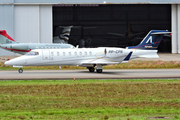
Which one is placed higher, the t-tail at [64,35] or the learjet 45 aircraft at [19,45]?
the t-tail at [64,35]

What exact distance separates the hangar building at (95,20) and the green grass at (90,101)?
4063 centimetres

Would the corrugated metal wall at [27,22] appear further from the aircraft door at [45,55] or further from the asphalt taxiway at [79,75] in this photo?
the asphalt taxiway at [79,75]

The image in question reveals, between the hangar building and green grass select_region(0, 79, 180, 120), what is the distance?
133ft

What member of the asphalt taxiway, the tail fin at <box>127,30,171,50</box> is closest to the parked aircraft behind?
the tail fin at <box>127,30,171,50</box>

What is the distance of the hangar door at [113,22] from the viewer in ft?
231

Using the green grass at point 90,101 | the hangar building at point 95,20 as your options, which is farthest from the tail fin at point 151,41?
the hangar building at point 95,20

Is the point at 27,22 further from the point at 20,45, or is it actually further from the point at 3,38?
the point at 20,45

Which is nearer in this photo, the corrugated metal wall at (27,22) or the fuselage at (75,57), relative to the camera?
the fuselage at (75,57)

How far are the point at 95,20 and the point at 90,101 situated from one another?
60.0 meters

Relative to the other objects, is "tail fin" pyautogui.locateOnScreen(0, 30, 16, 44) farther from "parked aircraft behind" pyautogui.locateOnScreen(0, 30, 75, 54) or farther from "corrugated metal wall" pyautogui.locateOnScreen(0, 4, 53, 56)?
"corrugated metal wall" pyautogui.locateOnScreen(0, 4, 53, 56)

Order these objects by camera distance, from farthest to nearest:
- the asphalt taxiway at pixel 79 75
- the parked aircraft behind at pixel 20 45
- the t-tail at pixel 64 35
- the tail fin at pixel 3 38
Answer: the t-tail at pixel 64 35
the tail fin at pixel 3 38
the parked aircraft behind at pixel 20 45
the asphalt taxiway at pixel 79 75

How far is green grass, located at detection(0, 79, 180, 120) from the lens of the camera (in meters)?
10.8

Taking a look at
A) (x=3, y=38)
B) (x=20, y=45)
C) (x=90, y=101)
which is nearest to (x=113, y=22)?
(x=20, y=45)

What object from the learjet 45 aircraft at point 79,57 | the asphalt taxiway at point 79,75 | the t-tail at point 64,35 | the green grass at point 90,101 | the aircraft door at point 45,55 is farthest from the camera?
the t-tail at point 64,35
